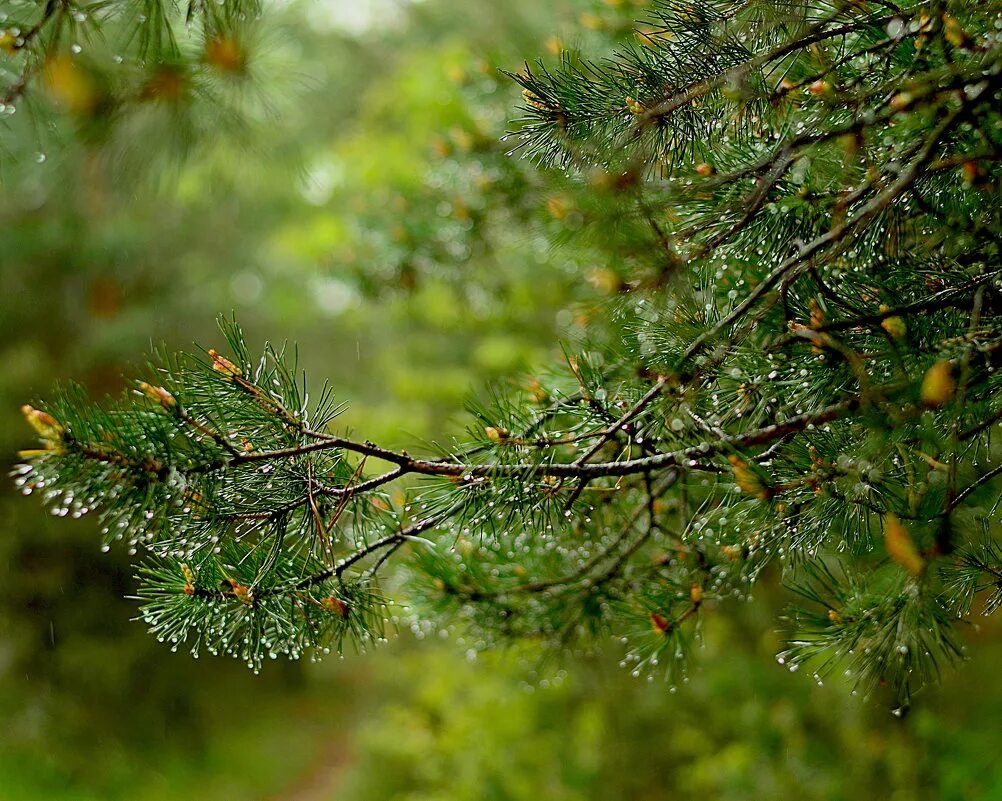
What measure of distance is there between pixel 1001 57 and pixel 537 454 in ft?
2.28

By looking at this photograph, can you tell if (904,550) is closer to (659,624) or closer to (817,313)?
(817,313)

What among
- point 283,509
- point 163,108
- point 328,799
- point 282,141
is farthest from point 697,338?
point 328,799

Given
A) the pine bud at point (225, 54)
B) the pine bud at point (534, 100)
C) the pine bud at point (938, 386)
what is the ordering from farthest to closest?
the pine bud at point (225, 54) < the pine bud at point (534, 100) < the pine bud at point (938, 386)

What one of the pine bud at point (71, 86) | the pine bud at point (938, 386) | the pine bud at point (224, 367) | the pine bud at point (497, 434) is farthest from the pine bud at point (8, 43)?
the pine bud at point (938, 386)

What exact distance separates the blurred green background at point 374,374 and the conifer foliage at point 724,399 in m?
0.24

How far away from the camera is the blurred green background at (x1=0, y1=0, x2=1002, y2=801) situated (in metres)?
2.32

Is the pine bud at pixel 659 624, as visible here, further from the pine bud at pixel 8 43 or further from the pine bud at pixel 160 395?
the pine bud at pixel 8 43

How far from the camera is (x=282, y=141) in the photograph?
4480 mm

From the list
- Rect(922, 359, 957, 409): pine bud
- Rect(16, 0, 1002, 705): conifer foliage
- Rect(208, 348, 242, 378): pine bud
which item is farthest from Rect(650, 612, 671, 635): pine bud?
Rect(208, 348, 242, 378): pine bud

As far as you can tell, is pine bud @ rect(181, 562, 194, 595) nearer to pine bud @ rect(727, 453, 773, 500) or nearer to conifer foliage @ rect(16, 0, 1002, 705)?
conifer foliage @ rect(16, 0, 1002, 705)

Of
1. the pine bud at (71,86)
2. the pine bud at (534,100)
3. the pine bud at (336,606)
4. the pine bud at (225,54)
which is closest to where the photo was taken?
the pine bud at (336,606)

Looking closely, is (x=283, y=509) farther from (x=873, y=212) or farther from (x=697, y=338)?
(x=873, y=212)

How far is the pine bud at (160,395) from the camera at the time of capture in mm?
839

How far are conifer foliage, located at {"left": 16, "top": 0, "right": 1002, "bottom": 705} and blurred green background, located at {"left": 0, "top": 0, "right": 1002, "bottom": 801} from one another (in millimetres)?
238
